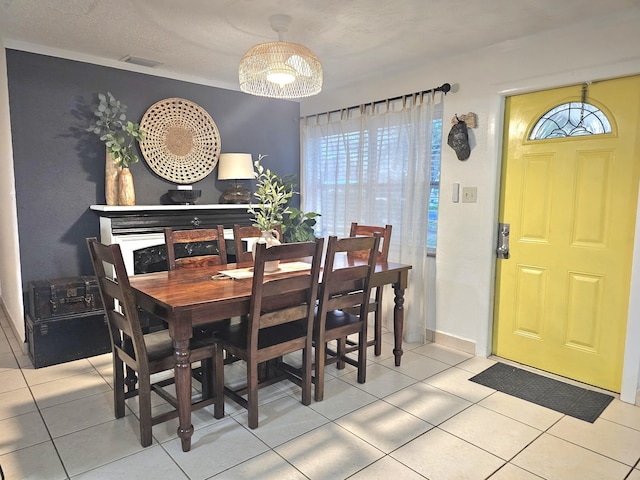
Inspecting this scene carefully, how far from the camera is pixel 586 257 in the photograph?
2.88 metres

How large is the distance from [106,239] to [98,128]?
3.00 ft

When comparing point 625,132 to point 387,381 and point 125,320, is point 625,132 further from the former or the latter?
point 125,320

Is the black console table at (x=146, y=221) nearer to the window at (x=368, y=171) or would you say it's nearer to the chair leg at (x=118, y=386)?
the window at (x=368, y=171)

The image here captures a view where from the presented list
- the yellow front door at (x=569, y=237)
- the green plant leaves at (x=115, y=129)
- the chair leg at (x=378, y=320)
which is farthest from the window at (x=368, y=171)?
the green plant leaves at (x=115, y=129)

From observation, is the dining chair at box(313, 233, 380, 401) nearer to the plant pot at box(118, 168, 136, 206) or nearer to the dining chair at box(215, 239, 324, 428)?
the dining chair at box(215, 239, 324, 428)

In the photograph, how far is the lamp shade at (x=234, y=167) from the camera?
13.7 ft

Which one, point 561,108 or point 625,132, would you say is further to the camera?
point 561,108

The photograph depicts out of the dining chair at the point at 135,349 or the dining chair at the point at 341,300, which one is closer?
the dining chair at the point at 135,349

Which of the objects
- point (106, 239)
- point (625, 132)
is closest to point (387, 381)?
point (625, 132)

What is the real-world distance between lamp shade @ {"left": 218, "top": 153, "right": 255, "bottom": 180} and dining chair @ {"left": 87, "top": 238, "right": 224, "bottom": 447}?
2070 mm

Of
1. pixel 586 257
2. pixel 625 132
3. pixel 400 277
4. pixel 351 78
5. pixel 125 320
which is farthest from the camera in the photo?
pixel 351 78

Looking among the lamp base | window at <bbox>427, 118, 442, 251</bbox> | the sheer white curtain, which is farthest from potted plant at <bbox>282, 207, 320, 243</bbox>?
window at <bbox>427, 118, 442, 251</bbox>

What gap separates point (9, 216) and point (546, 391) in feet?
14.3

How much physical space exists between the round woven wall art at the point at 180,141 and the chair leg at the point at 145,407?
233 centimetres
